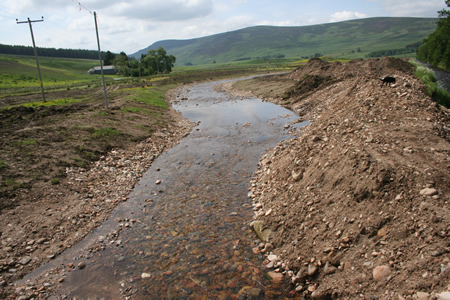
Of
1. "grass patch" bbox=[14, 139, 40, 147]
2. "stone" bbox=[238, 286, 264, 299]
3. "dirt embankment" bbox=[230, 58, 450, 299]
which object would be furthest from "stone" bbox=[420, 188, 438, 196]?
"grass patch" bbox=[14, 139, 40, 147]

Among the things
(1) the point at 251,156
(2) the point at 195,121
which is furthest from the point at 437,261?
(2) the point at 195,121

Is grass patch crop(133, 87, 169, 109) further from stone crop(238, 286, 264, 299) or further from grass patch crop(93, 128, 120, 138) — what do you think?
stone crop(238, 286, 264, 299)

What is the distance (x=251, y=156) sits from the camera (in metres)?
21.5

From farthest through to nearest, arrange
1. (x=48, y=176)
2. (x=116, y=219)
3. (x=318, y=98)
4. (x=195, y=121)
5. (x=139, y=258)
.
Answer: (x=318, y=98) → (x=195, y=121) → (x=48, y=176) → (x=116, y=219) → (x=139, y=258)

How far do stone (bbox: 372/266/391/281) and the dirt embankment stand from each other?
2 centimetres

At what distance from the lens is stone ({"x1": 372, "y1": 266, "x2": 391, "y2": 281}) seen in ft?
24.0

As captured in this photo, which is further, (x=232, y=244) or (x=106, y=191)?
(x=106, y=191)

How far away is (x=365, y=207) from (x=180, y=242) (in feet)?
23.8

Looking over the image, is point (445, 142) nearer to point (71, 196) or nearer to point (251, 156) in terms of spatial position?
point (251, 156)

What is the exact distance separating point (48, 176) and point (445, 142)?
791 inches

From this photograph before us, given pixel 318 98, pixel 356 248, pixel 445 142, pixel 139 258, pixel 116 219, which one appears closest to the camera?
pixel 356 248

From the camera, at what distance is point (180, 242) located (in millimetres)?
11594

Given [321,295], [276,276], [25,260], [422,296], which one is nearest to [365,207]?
[321,295]

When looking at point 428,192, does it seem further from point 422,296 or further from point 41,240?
point 41,240
